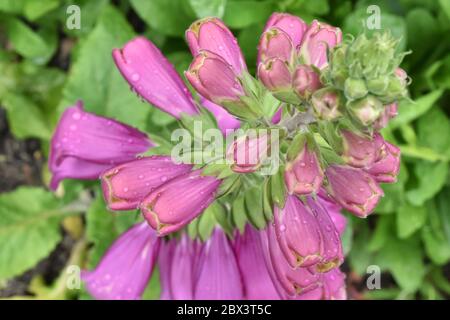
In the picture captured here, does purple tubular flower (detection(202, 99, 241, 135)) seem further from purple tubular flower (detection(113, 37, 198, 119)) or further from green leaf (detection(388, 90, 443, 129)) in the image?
green leaf (detection(388, 90, 443, 129))

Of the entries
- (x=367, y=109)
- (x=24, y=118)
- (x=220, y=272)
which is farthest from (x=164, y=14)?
(x=367, y=109)

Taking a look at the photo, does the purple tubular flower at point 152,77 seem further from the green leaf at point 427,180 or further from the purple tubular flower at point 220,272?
the green leaf at point 427,180

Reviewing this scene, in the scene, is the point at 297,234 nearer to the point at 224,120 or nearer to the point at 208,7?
the point at 224,120

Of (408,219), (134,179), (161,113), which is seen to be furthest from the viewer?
(408,219)

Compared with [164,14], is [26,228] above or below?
below

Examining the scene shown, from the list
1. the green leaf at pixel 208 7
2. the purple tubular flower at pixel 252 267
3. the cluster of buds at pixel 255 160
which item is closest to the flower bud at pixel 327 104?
the cluster of buds at pixel 255 160

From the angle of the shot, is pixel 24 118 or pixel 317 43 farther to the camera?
pixel 24 118
